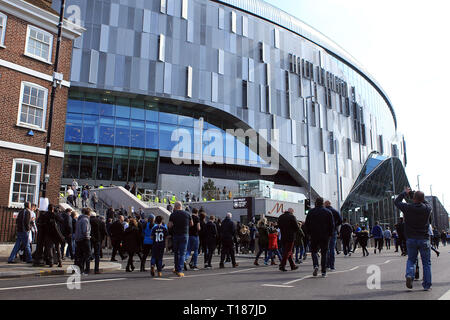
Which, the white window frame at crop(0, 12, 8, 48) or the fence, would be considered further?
the white window frame at crop(0, 12, 8, 48)

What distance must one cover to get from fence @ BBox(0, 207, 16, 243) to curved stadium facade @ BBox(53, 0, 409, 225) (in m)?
22.6

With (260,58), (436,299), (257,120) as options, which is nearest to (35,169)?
(436,299)

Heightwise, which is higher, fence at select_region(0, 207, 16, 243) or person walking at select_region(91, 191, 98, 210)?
person walking at select_region(91, 191, 98, 210)

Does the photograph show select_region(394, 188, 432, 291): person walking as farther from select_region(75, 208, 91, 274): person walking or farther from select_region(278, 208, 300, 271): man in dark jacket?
select_region(75, 208, 91, 274): person walking

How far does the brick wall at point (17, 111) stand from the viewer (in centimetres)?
1680

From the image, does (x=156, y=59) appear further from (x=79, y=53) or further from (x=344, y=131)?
(x=344, y=131)

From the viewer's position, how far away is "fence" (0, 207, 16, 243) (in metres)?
15.8

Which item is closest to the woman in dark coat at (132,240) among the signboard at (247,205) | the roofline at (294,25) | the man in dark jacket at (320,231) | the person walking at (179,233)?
the person walking at (179,233)

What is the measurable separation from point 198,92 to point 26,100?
86.9ft

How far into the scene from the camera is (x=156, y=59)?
135ft

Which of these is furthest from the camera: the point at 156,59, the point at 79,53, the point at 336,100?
the point at 336,100

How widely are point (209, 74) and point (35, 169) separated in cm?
2885

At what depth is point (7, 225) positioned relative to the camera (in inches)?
641

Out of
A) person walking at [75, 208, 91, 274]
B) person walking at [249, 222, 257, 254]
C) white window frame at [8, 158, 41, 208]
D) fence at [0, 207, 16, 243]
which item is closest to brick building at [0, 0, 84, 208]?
white window frame at [8, 158, 41, 208]
